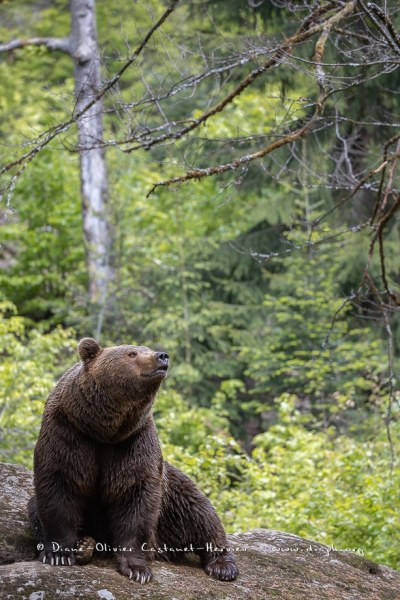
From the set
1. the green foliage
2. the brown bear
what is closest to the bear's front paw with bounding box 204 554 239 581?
the brown bear

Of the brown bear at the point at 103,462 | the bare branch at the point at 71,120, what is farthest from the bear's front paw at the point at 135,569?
the bare branch at the point at 71,120

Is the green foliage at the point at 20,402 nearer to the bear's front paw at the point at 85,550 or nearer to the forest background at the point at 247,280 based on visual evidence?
the forest background at the point at 247,280

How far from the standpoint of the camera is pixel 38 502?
4.63 meters

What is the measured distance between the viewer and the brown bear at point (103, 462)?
4.52 meters

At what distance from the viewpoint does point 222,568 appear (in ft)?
16.4

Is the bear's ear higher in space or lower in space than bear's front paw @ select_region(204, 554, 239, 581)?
higher

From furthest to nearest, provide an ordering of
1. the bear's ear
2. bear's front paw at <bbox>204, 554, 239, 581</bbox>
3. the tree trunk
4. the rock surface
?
the tree trunk → bear's front paw at <bbox>204, 554, 239, 581</bbox> → the bear's ear → the rock surface

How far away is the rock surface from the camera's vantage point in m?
4.20

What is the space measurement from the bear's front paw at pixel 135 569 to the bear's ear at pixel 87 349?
1.08 meters

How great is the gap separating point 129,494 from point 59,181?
15960 mm

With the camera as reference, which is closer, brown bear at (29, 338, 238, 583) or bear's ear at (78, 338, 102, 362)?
brown bear at (29, 338, 238, 583)

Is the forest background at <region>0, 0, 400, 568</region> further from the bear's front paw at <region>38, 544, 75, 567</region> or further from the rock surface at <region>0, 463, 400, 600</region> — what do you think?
the bear's front paw at <region>38, 544, 75, 567</region>

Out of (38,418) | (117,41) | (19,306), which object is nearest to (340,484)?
(38,418)

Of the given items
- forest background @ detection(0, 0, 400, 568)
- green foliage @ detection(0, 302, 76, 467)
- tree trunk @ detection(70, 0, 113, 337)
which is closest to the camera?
forest background @ detection(0, 0, 400, 568)
